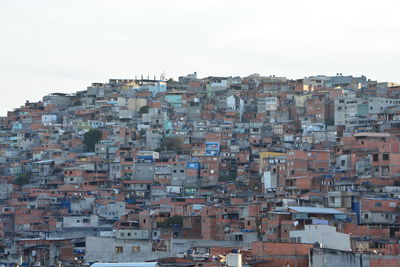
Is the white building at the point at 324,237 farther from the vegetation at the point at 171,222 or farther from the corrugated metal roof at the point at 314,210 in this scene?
the vegetation at the point at 171,222

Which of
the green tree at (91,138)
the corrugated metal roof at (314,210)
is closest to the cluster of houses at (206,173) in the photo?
the corrugated metal roof at (314,210)

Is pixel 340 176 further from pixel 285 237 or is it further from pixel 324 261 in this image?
pixel 324 261

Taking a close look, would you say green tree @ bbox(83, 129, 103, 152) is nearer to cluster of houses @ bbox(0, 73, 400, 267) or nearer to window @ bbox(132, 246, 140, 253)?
cluster of houses @ bbox(0, 73, 400, 267)

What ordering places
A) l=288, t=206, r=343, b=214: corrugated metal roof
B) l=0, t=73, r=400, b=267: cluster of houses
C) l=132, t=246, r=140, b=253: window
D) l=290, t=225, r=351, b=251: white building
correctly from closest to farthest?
1. l=290, t=225, r=351, b=251: white building
2. l=132, t=246, r=140, b=253: window
3. l=0, t=73, r=400, b=267: cluster of houses
4. l=288, t=206, r=343, b=214: corrugated metal roof

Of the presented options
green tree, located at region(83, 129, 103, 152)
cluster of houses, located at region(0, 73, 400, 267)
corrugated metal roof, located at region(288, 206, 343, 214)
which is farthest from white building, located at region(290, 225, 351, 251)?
green tree, located at region(83, 129, 103, 152)

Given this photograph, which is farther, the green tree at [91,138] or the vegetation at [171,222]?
the green tree at [91,138]

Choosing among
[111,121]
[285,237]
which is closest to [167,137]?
[111,121]
